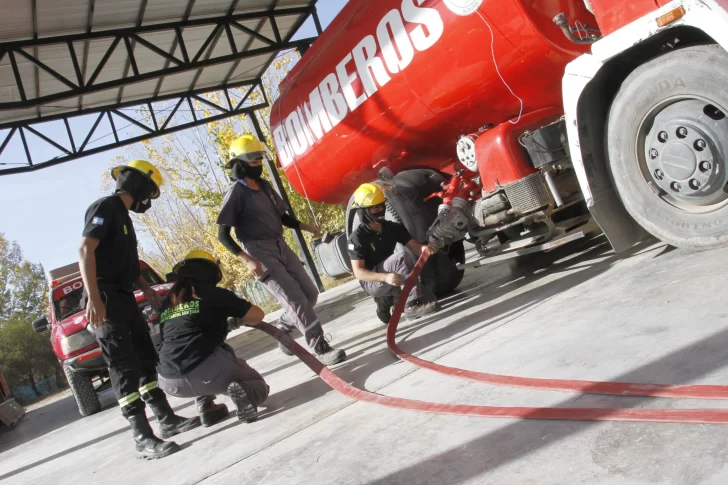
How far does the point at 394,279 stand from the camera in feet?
17.7

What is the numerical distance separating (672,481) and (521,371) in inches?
53.9

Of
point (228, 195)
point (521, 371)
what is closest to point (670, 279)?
point (521, 371)

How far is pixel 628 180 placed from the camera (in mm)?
3801

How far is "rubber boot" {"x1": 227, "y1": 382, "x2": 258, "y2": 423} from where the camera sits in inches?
158

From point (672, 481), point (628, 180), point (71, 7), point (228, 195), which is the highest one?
point (71, 7)

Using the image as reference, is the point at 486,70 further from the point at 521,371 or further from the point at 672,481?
the point at 672,481

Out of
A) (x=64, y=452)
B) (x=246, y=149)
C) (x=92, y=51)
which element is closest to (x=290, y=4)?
(x=92, y=51)

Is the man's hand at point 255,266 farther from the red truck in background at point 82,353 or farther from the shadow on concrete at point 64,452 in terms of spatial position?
the red truck in background at point 82,353

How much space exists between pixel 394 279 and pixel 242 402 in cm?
188

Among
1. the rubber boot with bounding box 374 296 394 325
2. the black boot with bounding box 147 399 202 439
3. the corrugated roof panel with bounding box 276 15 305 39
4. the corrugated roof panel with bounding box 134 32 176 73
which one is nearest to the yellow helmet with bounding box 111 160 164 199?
the black boot with bounding box 147 399 202 439

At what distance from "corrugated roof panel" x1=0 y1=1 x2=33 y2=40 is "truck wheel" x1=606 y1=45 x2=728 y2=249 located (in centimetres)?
760

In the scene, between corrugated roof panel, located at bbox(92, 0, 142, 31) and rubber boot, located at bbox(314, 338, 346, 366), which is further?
corrugated roof panel, located at bbox(92, 0, 142, 31)

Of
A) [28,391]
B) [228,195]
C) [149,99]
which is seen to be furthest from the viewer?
[28,391]

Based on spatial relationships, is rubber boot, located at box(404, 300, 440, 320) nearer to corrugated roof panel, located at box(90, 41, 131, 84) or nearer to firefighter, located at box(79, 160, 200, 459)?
firefighter, located at box(79, 160, 200, 459)
